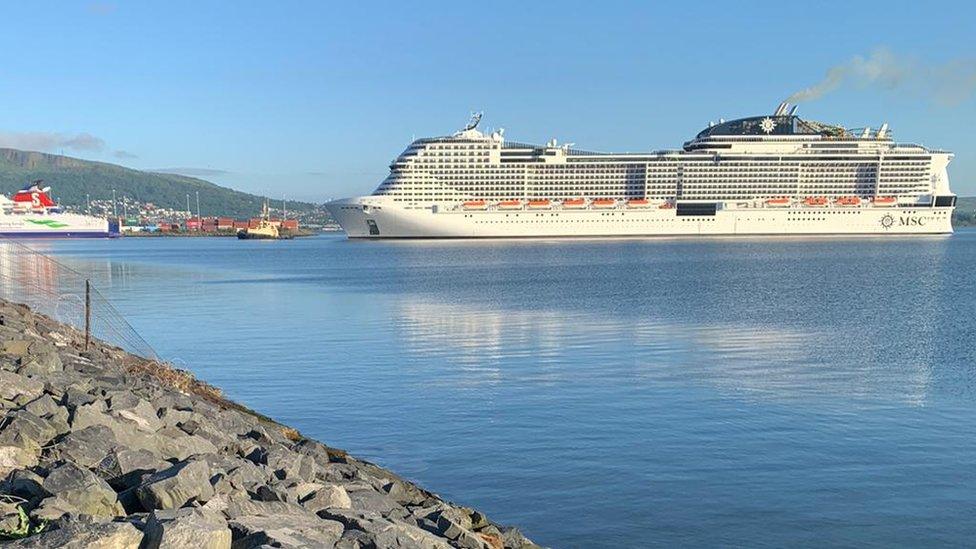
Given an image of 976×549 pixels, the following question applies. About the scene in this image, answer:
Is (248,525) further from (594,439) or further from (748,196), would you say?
(748,196)

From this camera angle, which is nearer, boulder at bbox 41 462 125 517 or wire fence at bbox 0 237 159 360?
boulder at bbox 41 462 125 517

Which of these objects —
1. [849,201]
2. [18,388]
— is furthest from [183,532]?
[849,201]

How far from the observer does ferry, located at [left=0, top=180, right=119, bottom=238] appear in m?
117

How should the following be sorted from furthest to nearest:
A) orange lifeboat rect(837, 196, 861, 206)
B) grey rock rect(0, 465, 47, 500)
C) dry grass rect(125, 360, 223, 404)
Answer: orange lifeboat rect(837, 196, 861, 206), dry grass rect(125, 360, 223, 404), grey rock rect(0, 465, 47, 500)

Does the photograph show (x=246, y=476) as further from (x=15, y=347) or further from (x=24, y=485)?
(x=15, y=347)

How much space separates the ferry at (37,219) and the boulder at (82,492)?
123m

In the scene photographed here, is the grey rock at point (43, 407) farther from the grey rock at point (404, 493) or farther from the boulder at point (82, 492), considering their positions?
the grey rock at point (404, 493)

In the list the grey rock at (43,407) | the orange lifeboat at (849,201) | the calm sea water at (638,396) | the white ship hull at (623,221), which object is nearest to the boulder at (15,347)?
the grey rock at (43,407)

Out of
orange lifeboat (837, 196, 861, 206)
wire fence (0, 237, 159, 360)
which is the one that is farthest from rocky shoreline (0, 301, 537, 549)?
orange lifeboat (837, 196, 861, 206)

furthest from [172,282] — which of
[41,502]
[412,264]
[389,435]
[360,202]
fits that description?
[360,202]

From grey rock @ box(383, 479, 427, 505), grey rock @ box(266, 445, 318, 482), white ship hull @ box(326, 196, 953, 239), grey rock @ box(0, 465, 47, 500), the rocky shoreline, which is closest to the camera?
the rocky shoreline

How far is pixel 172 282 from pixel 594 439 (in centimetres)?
3810

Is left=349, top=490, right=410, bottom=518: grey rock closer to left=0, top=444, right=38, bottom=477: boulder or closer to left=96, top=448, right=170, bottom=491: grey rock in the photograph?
left=96, top=448, right=170, bottom=491: grey rock

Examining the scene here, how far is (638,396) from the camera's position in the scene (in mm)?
15242
